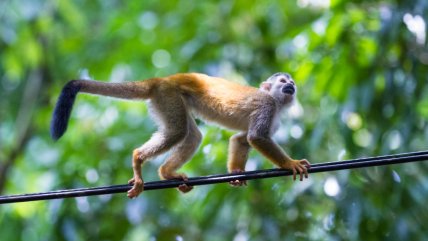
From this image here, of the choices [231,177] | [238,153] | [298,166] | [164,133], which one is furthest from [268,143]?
[231,177]

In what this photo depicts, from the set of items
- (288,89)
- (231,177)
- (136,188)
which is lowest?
(231,177)

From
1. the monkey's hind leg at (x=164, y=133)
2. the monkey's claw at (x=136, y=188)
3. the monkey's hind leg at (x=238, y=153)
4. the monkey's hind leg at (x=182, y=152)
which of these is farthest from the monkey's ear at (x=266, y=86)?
the monkey's claw at (x=136, y=188)

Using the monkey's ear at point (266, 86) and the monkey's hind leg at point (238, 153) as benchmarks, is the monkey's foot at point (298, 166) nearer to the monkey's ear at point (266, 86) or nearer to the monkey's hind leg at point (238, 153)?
the monkey's hind leg at point (238, 153)

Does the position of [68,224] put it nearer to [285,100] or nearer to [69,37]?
[285,100]

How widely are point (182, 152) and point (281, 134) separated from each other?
6.31 ft

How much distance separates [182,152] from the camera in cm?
611

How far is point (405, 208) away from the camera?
6754 millimetres

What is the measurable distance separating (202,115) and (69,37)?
694cm

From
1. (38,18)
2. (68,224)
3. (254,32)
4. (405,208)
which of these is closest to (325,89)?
(405,208)

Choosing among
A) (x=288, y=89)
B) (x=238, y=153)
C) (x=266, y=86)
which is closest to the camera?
(x=238, y=153)

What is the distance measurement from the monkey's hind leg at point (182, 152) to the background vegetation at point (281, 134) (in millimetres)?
1253

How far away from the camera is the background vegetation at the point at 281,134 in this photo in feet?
23.4

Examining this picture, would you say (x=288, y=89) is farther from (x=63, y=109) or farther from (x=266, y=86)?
(x=63, y=109)

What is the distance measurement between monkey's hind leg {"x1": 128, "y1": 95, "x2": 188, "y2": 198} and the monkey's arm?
624 mm
